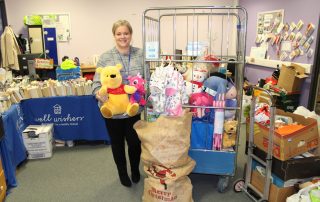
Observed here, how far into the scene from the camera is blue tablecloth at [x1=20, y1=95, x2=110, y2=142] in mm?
3207

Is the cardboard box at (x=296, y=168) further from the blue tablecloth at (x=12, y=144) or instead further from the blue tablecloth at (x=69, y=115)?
the blue tablecloth at (x=12, y=144)

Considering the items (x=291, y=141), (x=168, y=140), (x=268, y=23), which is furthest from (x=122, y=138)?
(x=268, y=23)

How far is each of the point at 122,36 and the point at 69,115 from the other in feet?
5.07

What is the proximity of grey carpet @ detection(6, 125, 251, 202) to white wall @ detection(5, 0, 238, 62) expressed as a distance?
3.72m

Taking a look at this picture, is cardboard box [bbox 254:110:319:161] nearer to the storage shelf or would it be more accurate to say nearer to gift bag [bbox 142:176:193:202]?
gift bag [bbox 142:176:193:202]

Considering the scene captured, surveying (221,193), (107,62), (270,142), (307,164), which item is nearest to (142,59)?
(107,62)

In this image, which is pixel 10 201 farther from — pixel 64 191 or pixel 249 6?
pixel 249 6

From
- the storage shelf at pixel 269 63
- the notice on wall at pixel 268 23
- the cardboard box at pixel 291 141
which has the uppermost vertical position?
the notice on wall at pixel 268 23

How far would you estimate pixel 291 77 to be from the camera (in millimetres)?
3906

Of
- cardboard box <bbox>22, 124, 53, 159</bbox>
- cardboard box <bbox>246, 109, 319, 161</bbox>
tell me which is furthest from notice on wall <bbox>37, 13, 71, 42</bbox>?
cardboard box <bbox>246, 109, 319, 161</bbox>

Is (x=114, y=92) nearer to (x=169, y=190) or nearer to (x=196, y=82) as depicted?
(x=196, y=82)

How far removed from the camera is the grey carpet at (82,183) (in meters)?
2.33

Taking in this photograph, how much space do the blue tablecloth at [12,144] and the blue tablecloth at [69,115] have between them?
0.57ft

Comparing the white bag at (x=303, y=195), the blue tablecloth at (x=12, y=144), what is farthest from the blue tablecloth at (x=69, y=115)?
the white bag at (x=303, y=195)
